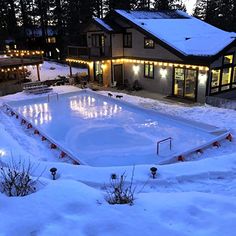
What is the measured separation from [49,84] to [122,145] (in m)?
15.0

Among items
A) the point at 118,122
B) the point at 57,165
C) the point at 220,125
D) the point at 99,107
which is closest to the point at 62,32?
the point at 99,107

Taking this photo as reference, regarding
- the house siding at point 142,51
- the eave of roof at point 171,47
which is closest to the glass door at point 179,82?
the house siding at point 142,51

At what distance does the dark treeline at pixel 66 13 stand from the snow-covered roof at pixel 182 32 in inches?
562

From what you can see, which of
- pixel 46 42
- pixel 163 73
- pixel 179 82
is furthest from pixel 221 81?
pixel 46 42

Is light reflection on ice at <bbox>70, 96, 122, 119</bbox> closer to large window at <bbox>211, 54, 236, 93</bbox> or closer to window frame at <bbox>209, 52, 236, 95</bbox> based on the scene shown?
large window at <bbox>211, 54, 236, 93</bbox>

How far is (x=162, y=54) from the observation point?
2034 centimetres

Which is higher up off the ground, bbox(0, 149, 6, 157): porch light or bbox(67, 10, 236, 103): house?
bbox(67, 10, 236, 103): house

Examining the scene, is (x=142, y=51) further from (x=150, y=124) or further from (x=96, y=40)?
(x=150, y=124)

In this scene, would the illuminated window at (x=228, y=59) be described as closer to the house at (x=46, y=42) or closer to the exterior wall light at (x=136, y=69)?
the exterior wall light at (x=136, y=69)

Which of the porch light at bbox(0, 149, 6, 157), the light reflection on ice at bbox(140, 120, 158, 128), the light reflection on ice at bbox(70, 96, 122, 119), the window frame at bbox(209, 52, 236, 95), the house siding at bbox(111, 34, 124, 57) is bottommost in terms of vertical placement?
the light reflection on ice at bbox(70, 96, 122, 119)

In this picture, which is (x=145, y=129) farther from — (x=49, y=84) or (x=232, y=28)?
(x=232, y=28)

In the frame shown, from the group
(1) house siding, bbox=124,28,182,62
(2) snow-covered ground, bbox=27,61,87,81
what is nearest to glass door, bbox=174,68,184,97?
(1) house siding, bbox=124,28,182,62

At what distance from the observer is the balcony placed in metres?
23.6

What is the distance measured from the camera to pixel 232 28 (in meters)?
35.5
